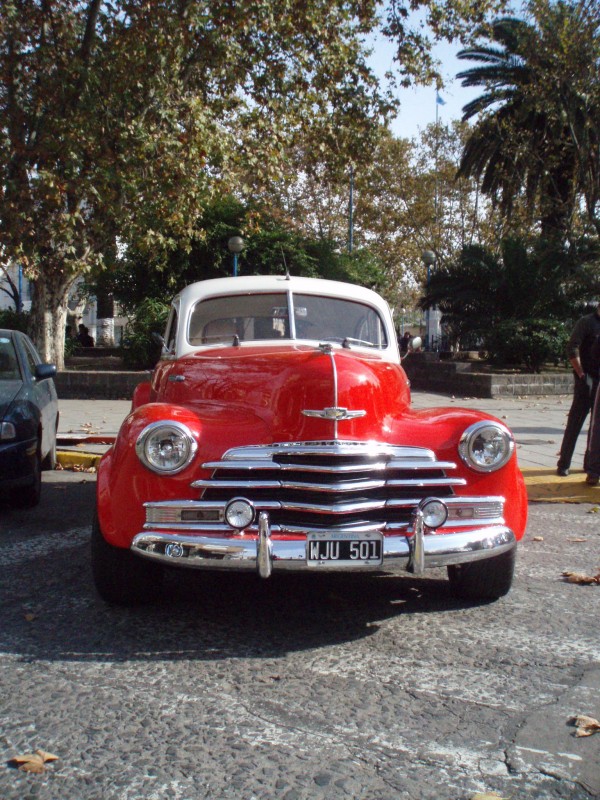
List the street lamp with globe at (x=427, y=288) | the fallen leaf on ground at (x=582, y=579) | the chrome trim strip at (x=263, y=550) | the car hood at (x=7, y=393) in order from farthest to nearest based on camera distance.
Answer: the street lamp with globe at (x=427, y=288) < the car hood at (x=7, y=393) < the fallen leaf on ground at (x=582, y=579) < the chrome trim strip at (x=263, y=550)

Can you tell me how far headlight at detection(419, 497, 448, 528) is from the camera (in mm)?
4324

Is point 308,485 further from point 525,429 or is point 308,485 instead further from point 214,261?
point 214,261

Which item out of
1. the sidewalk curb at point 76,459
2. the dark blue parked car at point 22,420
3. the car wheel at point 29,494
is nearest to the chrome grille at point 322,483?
the dark blue parked car at point 22,420

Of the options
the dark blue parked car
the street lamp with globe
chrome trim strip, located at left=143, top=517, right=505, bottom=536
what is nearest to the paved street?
chrome trim strip, located at left=143, top=517, right=505, bottom=536

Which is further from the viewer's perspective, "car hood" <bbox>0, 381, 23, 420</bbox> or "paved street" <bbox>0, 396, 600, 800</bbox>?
"car hood" <bbox>0, 381, 23, 420</bbox>

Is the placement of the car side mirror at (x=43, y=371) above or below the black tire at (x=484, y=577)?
above

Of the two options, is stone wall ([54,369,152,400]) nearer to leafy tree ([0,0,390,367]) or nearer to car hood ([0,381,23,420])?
leafy tree ([0,0,390,367])

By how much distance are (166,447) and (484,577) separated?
1789 millimetres

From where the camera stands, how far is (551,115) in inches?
987

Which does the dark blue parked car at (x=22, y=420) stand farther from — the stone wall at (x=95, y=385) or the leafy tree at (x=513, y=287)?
the leafy tree at (x=513, y=287)

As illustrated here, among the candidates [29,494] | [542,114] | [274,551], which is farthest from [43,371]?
[542,114]

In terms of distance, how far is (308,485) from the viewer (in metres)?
4.26

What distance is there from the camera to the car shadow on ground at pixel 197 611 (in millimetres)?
4078

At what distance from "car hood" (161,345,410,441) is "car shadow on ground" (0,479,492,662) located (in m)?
0.93
